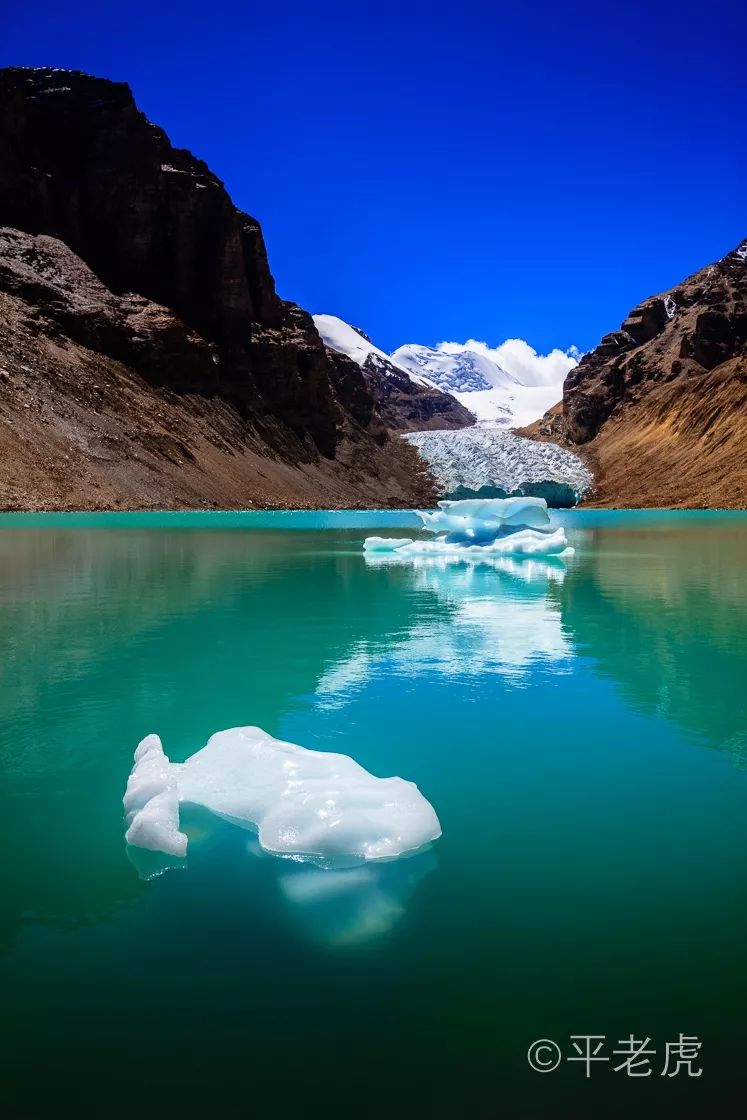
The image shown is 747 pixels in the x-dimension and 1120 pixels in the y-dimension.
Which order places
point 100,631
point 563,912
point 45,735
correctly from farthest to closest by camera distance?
point 100,631 < point 45,735 < point 563,912

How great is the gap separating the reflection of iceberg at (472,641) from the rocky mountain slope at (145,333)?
161 feet

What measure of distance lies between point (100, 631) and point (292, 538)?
995 inches

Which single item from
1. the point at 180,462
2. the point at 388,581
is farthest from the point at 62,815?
the point at 180,462

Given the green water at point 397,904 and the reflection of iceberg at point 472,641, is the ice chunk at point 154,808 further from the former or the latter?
the reflection of iceberg at point 472,641

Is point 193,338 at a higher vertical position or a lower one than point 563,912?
higher

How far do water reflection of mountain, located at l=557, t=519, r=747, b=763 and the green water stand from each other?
0.07 metres

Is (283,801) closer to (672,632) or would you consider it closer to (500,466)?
(672,632)

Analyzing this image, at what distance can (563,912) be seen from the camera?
4.04 metres

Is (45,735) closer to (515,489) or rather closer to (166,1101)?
(166,1101)

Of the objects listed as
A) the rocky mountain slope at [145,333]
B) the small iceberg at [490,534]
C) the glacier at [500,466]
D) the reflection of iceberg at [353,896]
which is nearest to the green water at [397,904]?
the reflection of iceberg at [353,896]

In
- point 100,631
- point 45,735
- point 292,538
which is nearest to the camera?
point 45,735

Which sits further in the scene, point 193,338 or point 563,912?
point 193,338

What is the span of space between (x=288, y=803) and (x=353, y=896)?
973 millimetres

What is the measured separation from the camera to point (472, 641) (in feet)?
38.3
